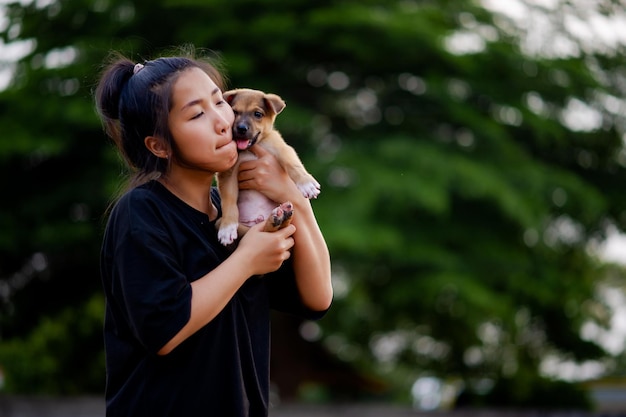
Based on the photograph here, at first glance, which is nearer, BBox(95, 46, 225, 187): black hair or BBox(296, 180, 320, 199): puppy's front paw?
BBox(95, 46, 225, 187): black hair

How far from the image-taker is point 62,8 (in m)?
15.6

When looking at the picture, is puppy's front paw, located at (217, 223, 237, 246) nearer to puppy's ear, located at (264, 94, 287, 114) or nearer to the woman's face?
the woman's face

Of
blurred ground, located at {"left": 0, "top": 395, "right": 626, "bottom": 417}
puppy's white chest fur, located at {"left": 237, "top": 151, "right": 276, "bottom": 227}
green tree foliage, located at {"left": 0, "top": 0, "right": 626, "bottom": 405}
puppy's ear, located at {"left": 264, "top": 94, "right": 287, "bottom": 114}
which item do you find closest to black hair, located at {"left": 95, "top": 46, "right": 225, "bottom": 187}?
puppy's white chest fur, located at {"left": 237, "top": 151, "right": 276, "bottom": 227}

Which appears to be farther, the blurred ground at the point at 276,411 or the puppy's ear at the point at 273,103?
the blurred ground at the point at 276,411

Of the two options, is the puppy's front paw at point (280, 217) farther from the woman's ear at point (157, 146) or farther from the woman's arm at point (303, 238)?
the woman's ear at point (157, 146)

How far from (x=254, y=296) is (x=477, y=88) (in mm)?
12893

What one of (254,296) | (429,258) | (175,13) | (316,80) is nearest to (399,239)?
(429,258)

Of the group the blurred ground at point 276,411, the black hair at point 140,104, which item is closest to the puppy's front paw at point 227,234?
the black hair at point 140,104

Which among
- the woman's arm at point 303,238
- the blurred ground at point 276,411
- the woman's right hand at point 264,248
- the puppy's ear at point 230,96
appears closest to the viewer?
the woman's right hand at point 264,248

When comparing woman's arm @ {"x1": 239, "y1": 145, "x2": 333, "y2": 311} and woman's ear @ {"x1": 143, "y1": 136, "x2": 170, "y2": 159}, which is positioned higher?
woman's ear @ {"x1": 143, "y1": 136, "x2": 170, "y2": 159}

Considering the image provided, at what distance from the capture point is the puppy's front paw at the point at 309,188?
2994mm

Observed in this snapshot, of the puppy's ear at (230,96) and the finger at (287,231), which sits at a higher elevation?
the puppy's ear at (230,96)

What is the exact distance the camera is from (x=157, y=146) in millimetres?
2617

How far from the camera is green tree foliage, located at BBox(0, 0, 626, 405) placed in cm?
1356
